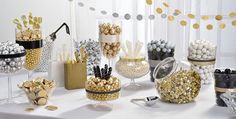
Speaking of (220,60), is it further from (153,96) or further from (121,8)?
(153,96)

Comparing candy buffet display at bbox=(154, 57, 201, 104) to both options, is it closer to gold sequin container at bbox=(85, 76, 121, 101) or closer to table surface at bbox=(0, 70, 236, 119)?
table surface at bbox=(0, 70, 236, 119)

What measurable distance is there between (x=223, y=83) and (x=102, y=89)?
43 centimetres

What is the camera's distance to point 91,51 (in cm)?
193

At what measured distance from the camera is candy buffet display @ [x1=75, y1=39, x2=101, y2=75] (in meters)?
1.91

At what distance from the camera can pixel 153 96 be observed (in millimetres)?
1554

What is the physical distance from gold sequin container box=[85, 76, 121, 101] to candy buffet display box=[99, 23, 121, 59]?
0.34 m

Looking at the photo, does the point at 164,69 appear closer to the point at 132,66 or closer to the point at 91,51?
the point at 132,66

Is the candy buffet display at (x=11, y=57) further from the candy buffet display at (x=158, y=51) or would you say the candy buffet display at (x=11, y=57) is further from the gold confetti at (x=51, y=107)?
the candy buffet display at (x=158, y=51)

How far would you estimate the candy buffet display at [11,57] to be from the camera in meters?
1.50

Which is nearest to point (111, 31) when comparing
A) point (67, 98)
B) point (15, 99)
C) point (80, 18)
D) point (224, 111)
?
point (67, 98)

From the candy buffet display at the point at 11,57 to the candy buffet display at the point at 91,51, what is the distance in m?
0.41

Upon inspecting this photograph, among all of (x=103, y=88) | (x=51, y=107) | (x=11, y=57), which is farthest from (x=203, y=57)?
(x=11, y=57)

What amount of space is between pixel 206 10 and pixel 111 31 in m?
1.77

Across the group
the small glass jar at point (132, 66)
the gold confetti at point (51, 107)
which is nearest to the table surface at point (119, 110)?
the gold confetti at point (51, 107)
